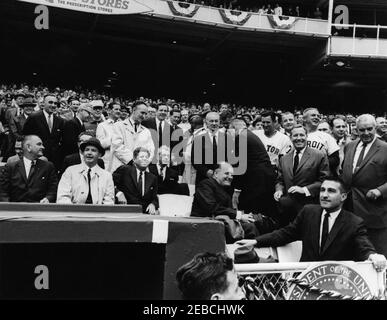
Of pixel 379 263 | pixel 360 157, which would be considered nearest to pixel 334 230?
pixel 379 263

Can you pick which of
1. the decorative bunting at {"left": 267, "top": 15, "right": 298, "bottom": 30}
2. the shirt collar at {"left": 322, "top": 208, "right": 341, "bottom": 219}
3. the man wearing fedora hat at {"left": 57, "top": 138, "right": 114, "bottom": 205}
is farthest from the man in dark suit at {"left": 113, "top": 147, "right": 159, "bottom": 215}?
the decorative bunting at {"left": 267, "top": 15, "right": 298, "bottom": 30}

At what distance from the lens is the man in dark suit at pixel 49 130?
22.2ft

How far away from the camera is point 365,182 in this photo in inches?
205

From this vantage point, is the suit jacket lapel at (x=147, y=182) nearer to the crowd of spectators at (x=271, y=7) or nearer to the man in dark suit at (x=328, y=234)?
the man in dark suit at (x=328, y=234)

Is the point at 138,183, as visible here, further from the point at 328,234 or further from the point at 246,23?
the point at 246,23

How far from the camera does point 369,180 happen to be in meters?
5.19

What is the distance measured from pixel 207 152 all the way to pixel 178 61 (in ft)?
63.2

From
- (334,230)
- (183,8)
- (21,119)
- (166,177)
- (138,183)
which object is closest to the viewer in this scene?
(334,230)

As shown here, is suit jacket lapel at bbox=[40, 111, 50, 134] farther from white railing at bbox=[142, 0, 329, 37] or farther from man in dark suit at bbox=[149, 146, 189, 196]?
white railing at bbox=[142, 0, 329, 37]

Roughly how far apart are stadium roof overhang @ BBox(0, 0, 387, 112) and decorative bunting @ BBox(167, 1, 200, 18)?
486mm

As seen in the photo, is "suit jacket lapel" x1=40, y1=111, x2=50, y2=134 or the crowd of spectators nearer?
"suit jacket lapel" x1=40, y1=111, x2=50, y2=134

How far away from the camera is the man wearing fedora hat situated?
209 inches

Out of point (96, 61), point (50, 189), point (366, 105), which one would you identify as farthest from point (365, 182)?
point (366, 105)
